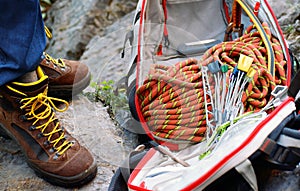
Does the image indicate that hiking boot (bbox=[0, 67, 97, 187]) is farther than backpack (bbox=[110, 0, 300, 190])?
Yes

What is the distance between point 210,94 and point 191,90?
55 mm

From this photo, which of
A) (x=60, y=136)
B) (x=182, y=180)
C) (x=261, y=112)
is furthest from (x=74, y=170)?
(x=261, y=112)

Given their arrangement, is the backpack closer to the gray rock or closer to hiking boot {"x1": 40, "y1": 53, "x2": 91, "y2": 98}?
hiking boot {"x1": 40, "y1": 53, "x2": 91, "y2": 98}

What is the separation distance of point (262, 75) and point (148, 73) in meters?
0.33

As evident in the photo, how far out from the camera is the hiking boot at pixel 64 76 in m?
1.39

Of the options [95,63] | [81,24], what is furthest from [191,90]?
[81,24]

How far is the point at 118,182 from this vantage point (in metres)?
1.07

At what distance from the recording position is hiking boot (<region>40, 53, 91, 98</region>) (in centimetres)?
139

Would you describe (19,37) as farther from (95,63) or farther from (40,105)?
(95,63)

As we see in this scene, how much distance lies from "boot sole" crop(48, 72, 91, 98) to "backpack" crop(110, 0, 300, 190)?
21 centimetres

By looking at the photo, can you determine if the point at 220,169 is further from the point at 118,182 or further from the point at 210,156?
the point at 118,182

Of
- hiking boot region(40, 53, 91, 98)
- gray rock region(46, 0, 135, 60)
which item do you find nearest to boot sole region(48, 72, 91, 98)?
hiking boot region(40, 53, 91, 98)

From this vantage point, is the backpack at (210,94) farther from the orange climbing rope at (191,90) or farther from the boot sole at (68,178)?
the boot sole at (68,178)

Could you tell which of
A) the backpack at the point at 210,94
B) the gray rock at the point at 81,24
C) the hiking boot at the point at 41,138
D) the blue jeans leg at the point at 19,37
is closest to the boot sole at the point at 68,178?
the hiking boot at the point at 41,138
